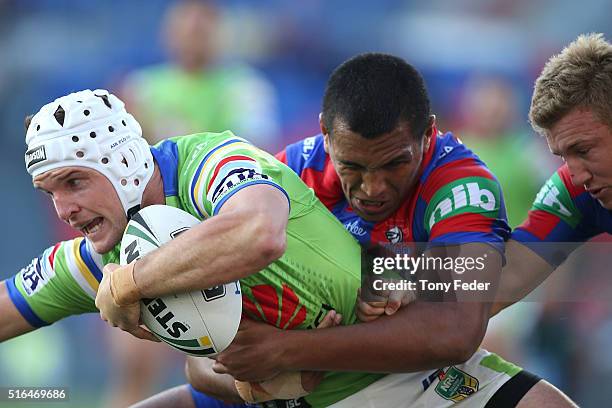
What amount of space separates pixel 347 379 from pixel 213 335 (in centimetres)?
91

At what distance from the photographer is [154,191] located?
4145 millimetres

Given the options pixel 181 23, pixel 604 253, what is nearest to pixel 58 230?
pixel 181 23

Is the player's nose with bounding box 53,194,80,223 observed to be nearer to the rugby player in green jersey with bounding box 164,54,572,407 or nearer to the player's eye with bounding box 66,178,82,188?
the player's eye with bounding box 66,178,82,188

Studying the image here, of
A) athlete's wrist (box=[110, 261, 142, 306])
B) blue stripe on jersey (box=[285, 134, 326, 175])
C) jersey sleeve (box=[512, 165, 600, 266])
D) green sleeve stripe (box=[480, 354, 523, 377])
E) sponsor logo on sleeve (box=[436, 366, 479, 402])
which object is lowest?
sponsor logo on sleeve (box=[436, 366, 479, 402])

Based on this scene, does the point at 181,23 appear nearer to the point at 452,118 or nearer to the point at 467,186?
the point at 452,118

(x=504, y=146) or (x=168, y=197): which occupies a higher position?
(x=168, y=197)

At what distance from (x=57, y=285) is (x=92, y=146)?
2.57ft

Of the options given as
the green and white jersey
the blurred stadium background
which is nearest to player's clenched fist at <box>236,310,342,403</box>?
the green and white jersey

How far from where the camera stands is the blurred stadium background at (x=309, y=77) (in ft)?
28.0

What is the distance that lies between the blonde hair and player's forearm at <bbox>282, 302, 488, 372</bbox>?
95cm

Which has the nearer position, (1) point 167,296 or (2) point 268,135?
(1) point 167,296

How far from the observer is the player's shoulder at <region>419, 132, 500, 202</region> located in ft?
14.7

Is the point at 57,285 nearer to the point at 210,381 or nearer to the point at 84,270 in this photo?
the point at 84,270

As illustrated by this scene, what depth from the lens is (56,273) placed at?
446 cm
